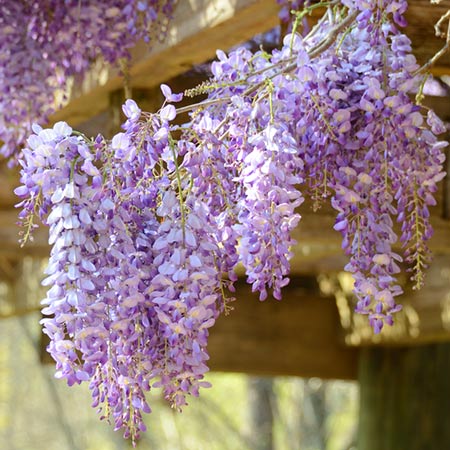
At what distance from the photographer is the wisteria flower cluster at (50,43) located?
2494mm

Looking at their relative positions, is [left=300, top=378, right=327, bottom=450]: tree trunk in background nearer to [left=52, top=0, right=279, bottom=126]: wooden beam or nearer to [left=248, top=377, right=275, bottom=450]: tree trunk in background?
[left=248, top=377, right=275, bottom=450]: tree trunk in background

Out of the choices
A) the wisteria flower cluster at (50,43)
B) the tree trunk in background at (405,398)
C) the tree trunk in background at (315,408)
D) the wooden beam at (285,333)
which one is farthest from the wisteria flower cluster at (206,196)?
the tree trunk in background at (315,408)

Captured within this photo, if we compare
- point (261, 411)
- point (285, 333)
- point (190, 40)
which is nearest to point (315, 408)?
point (261, 411)

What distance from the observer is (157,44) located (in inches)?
98.9

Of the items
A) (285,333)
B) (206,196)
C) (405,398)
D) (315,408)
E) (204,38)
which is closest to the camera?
(206,196)

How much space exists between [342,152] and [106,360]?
547mm

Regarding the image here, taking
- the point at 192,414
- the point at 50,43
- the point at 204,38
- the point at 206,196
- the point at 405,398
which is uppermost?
the point at 50,43

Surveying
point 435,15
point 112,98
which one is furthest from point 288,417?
point 435,15

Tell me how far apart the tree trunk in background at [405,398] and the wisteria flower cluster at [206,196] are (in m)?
2.56

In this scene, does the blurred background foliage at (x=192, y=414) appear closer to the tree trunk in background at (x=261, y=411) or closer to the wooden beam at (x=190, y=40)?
the tree trunk in background at (x=261, y=411)

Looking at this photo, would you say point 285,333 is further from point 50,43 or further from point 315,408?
point 315,408

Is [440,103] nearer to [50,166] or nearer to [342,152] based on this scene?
[342,152]

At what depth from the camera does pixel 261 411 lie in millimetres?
7969

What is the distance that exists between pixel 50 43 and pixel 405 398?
7.96 feet
